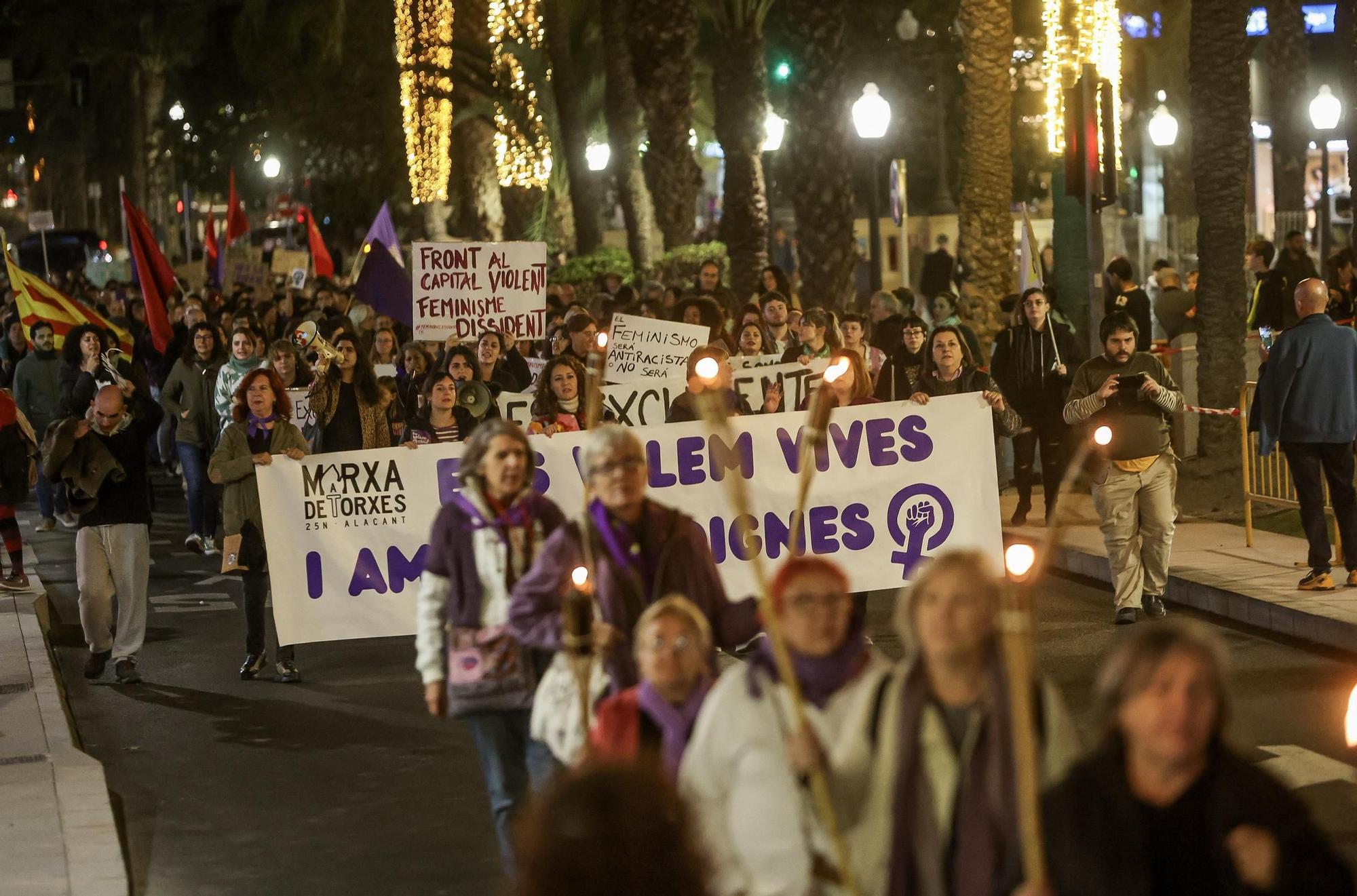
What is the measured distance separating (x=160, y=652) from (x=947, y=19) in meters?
32.7

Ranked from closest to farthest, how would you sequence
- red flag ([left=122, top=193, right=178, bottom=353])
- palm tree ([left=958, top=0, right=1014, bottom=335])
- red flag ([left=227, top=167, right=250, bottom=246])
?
red flag ([left=122, top=193, right=178, bottom=353]) → palm tree ([left=958, top=0, right=1014, bottom=335]) → red flag ([left=227, top=167, right=250, bottom=246])

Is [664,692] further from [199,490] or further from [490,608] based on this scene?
[199,490]

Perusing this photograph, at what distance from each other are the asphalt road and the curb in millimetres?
146

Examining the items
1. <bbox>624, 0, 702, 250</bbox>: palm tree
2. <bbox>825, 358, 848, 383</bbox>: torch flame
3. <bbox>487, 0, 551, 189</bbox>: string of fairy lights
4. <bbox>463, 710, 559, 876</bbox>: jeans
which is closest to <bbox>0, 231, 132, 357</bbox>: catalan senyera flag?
<bbox>624, 0, 702, 250</bbox>: palm tree

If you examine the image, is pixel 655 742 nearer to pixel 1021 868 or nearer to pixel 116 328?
pixel 1021 868

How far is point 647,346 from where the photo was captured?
1636 centimetres

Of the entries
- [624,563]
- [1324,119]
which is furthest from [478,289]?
[1324,119]

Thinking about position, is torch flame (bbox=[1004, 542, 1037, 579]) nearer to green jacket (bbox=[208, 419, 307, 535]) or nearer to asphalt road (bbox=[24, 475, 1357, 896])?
asphalt road (bbox=[24, 475, 1357, 896])

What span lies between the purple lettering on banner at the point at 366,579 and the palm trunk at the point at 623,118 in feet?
63.0

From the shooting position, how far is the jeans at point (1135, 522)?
12.0 meters

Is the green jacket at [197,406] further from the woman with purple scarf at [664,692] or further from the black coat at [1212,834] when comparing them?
the black coat at [1212,834]

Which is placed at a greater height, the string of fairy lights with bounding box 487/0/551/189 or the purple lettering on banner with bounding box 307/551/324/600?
the string of fairy lights with bounding box 487/0/551/189

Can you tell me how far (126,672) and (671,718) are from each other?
7.08 metres

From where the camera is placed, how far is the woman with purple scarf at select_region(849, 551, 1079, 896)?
4.25 m
